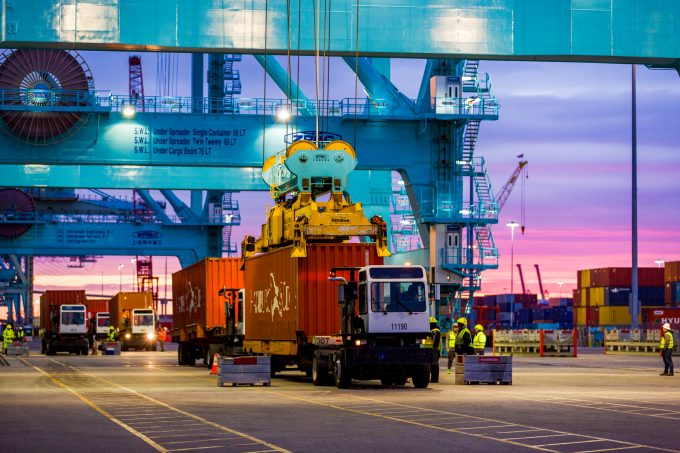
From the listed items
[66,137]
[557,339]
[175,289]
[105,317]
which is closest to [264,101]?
[66,137]

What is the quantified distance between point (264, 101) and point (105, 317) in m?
37.0

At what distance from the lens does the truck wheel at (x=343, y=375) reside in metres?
26.2

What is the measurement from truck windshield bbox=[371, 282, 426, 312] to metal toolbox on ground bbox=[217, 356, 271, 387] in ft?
10.1

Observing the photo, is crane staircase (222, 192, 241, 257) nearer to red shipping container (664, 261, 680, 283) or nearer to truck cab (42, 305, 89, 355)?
truck cab (42, 305, 89, 355)

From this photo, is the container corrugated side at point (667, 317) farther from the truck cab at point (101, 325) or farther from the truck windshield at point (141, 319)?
→ the truck cab at point (101, 325)

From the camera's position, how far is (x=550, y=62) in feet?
112

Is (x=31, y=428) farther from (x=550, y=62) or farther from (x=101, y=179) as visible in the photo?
(x=101, y=179)

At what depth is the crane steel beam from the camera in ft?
103

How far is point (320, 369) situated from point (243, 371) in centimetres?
170

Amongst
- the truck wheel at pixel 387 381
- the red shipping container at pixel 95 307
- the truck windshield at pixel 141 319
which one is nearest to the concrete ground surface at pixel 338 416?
the truck wheel at pixel 387 381

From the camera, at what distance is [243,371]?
27641 millimetres

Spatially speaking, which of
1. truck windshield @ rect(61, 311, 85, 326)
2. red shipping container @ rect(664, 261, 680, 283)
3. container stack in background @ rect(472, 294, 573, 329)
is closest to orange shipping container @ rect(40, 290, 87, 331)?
truck windshield @ rect(61, 311, 85, 326)

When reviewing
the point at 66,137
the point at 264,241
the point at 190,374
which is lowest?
the point at 190,374

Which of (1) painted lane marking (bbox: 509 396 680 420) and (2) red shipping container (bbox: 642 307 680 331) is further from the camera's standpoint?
(2) red shipping container (bbox: 642 307 680 331)
